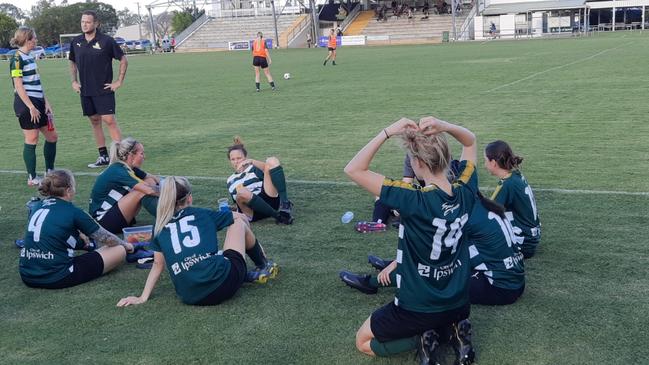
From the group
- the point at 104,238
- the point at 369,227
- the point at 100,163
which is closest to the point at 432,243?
the point at 369,227

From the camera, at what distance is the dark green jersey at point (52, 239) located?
15.8 feet

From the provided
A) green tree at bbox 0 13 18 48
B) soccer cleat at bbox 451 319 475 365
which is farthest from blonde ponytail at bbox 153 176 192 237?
green tree at bbox 0 13 18 48

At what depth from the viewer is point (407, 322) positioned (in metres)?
3.58

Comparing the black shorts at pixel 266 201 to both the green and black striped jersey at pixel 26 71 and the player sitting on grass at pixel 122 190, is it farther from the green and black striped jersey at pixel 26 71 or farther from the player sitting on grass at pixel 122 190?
the green and black striped jersey at pixel 26 71

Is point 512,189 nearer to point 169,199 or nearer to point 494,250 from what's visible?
point 494,250

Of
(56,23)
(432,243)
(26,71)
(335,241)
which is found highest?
(56,23)

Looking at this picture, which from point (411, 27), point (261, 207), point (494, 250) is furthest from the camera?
point (411, 27)

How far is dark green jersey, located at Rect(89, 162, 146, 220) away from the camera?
6.03 metres

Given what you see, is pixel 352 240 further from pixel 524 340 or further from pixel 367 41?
pixel 367 41

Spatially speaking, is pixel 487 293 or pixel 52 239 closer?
pixel 487 293

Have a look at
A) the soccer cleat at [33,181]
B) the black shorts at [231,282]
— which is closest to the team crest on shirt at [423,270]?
the black shorts at [231,282]

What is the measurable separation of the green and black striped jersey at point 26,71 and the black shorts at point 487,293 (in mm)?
6633

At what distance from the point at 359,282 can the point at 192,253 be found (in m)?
1.18

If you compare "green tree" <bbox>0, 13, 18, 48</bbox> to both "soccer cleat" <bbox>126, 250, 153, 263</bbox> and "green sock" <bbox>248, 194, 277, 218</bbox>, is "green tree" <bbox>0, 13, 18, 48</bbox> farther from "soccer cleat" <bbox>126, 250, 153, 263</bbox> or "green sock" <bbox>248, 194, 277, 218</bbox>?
"soccer cleat" <bbox>126, 250, 153, 263</bbox>
